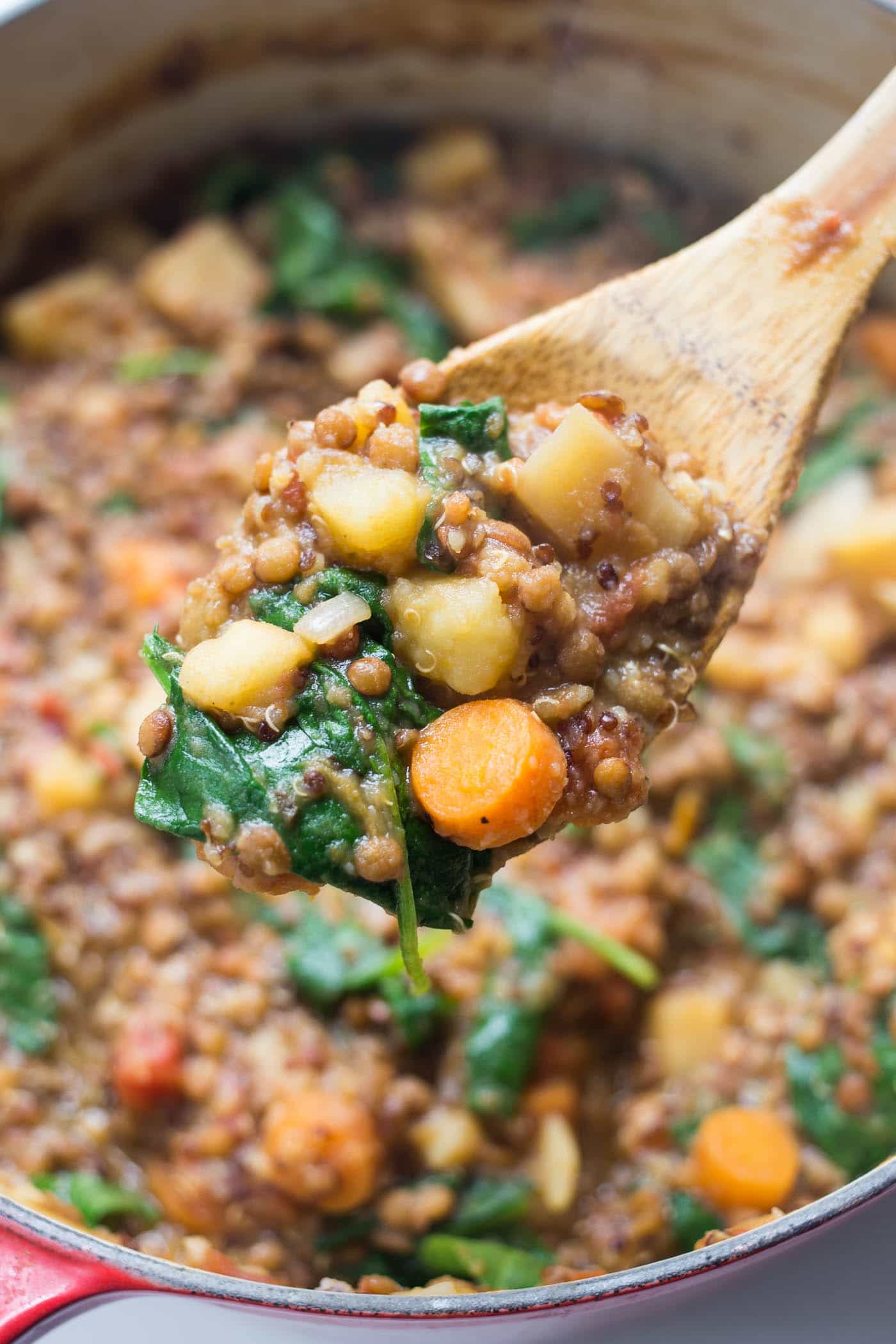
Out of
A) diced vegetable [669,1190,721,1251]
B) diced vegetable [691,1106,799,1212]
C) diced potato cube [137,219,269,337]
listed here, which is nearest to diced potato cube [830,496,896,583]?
diced vegetable [691,1106,799,1212]

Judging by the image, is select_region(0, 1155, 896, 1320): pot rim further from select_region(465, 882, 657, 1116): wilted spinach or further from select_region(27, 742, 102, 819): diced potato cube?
select_region(27, 742, 102, 819): diced potato cube

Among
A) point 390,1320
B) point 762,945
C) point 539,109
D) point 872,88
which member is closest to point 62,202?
point 539,109

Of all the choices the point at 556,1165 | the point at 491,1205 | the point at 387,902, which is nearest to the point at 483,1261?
the point at 491,1205

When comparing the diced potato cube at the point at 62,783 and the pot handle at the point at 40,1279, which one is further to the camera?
the diced potato cube at the point at 62,783

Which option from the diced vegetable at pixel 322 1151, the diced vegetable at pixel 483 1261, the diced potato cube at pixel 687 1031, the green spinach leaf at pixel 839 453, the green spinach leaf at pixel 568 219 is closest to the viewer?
the diced vegetable at pixel 483 1261

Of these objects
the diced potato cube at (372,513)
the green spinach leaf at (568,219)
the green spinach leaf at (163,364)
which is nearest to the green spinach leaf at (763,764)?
the diced potato cube at (372,513)

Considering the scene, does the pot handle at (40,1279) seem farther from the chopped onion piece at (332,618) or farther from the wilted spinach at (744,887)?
the wilted spinach at (744,887)

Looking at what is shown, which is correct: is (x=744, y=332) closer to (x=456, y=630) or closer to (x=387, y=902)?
(x=456, y=630)
